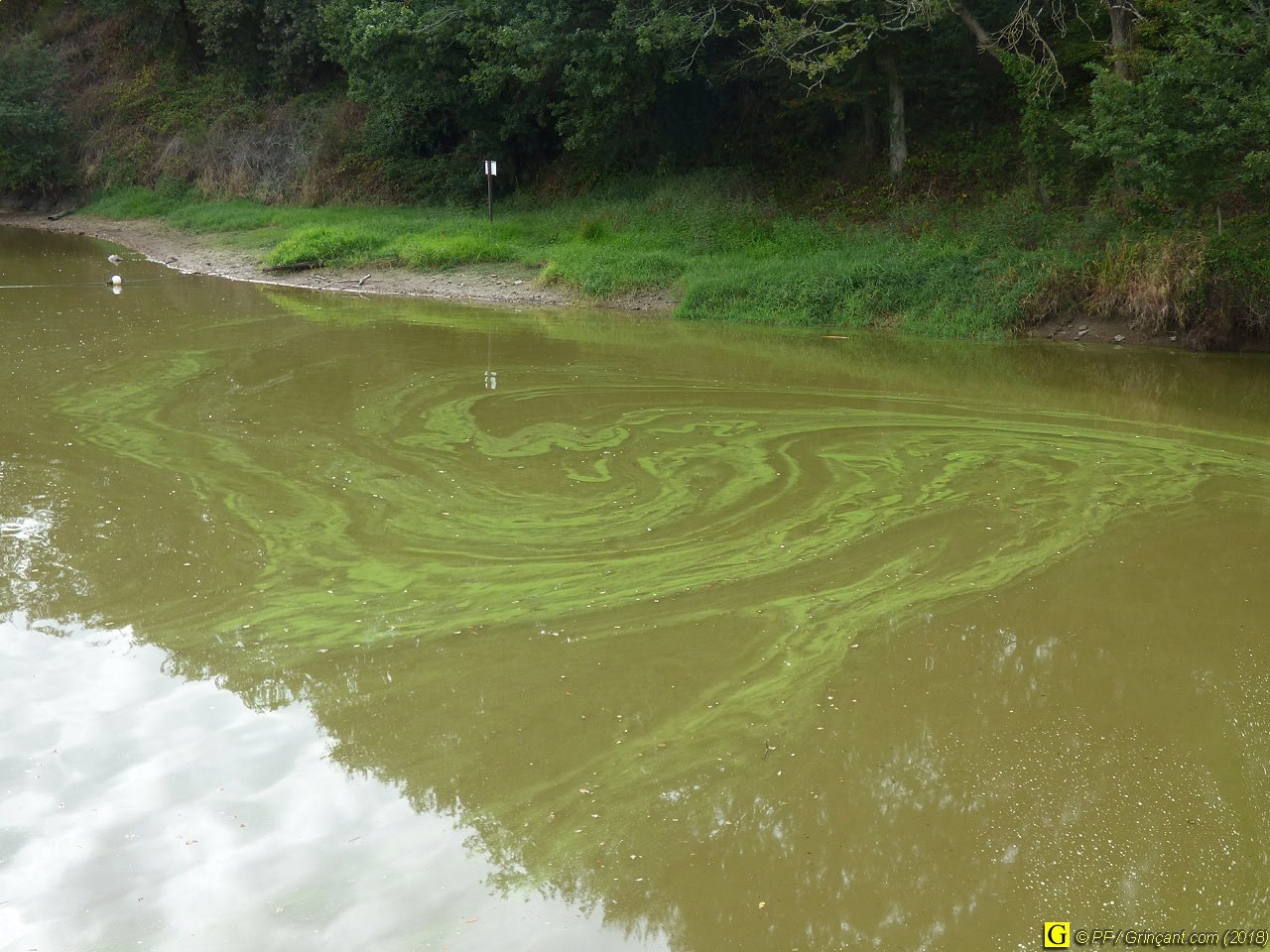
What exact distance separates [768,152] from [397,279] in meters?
7.00

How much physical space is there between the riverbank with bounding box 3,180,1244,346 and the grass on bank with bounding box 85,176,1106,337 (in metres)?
0.02

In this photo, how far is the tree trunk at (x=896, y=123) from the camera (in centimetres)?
1741

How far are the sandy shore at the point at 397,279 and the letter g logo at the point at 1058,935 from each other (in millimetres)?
12129

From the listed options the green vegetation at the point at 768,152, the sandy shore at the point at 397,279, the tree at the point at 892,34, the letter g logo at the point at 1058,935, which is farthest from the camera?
the sandy shore at the point at 397,279

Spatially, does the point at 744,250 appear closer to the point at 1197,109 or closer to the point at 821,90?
the point at 821,90

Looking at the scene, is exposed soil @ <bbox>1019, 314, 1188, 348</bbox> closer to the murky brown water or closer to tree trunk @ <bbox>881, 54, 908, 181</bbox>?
the murky brown water

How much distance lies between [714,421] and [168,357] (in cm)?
581

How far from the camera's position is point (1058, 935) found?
3539 millimetres

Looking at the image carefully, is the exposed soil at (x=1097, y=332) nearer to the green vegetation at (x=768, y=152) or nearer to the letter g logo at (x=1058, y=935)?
the green vegetation at (x=768, y=152)

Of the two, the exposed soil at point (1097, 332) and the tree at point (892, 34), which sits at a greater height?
the tree at point (892, 34)

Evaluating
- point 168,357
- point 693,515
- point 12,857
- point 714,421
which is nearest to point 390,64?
point 168,357

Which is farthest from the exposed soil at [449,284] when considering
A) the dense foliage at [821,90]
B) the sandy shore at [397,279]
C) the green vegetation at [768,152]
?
the dense foliage at [821,90]

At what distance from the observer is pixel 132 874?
12.4 feet

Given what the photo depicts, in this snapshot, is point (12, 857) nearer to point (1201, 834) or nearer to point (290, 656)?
point (290, 656)
